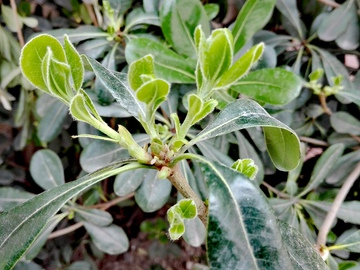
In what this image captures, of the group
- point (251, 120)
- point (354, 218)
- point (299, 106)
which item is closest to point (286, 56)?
point (299, 106)

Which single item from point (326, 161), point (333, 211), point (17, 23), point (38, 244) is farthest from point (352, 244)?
point (17, 23)

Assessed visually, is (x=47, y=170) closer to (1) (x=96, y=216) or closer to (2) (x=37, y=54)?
(1) (x=96, y=216)

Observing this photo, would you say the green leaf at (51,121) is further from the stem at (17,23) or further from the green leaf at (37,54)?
the green leaf at (37,54)

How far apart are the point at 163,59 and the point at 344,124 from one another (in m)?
0.45

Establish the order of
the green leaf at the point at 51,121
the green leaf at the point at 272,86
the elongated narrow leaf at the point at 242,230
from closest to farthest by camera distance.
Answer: the elongated narrow leaf at the point at 242,230
the green leaf at the point at 272,86
the green leaf at the point at 51,121

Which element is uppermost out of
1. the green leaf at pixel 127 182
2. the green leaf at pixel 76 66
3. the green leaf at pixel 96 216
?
the green leaf at pixel 76 66

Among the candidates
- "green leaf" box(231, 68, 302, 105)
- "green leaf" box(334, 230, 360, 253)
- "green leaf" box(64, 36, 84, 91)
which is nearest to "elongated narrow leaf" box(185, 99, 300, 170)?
"green leaf" box(64, 36, 84, 91)

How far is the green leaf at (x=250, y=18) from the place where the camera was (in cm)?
75

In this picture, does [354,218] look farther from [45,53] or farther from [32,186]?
[32,186]

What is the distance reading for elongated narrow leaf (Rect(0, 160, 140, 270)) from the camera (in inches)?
15.9

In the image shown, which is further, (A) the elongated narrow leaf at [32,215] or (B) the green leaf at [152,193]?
(B) the green leaf at [152,193]

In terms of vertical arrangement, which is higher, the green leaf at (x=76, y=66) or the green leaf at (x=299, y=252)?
the green leaf at (x=76, y=66)

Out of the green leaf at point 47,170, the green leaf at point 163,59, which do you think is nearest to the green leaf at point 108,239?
the green leaf at point 47,170

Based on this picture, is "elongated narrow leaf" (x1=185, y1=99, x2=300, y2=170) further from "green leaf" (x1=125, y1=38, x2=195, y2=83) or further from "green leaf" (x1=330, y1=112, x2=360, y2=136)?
"green leaf" (x1=330, y1=112, x2=360, y2=136)
